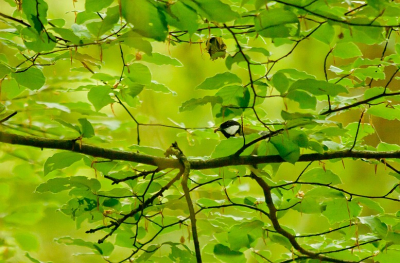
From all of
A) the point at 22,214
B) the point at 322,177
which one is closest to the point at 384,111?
the point at 322,177

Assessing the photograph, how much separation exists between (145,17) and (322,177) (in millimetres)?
528

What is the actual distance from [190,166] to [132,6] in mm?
366

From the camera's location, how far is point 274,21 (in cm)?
57

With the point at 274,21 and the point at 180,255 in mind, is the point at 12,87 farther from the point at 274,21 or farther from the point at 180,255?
the point at 274,21

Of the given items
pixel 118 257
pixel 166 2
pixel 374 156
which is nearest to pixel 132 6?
pixel 166 2

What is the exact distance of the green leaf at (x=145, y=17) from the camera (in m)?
0.52

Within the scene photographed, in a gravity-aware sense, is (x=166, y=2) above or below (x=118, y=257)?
above

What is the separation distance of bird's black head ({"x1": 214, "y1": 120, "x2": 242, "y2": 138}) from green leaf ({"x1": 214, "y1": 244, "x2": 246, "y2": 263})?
26 cm

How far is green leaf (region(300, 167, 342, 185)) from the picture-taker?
0.84 meters

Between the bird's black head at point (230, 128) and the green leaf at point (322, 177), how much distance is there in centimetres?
19

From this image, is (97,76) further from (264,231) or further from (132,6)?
(264,231)

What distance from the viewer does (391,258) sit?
0.86m

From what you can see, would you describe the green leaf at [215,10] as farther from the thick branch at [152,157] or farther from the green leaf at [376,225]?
the green leaf at [376,225]

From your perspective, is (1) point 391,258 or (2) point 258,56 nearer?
(1) point 391,258
